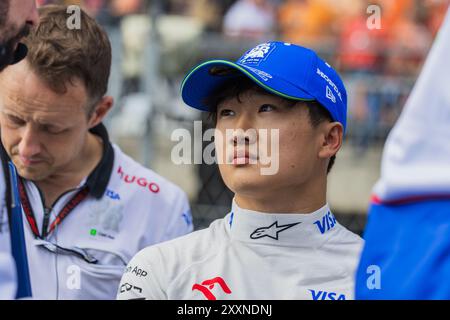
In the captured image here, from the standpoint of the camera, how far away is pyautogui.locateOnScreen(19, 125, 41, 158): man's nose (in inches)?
121

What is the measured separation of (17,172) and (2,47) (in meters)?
0.98

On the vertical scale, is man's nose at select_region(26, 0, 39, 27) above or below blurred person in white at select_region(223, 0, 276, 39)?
above

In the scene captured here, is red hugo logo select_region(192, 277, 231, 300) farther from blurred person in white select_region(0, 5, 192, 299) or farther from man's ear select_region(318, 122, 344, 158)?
blurred person in white select_region(0, 5, 192, 299)

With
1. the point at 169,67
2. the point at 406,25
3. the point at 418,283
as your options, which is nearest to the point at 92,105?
the point at 418,283

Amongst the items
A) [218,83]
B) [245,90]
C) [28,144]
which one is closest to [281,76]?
[245,90]

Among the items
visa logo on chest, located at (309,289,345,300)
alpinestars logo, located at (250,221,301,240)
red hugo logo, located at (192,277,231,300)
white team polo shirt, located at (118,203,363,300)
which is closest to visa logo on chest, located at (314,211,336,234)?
white team polo shirt, located at (118,203,363,300)

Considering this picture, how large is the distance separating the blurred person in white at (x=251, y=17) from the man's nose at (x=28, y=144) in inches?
188

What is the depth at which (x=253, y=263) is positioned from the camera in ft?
8.45

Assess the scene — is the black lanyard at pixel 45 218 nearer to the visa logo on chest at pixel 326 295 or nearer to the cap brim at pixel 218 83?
the cap brim at pixel 218 83

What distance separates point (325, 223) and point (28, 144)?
3.51ft

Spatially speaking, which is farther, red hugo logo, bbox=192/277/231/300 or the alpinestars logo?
the alpinestars logo

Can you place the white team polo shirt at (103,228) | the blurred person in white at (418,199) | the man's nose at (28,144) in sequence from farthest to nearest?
1. the white team polo shirt at (103,228)
2. the man's nose at (28,144)
3. the blurred person in white at (418,199)

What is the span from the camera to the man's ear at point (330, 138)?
109 inches

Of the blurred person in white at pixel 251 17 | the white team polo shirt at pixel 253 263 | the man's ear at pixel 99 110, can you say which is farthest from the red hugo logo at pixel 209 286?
the blurred person in white at pixel 251 17
